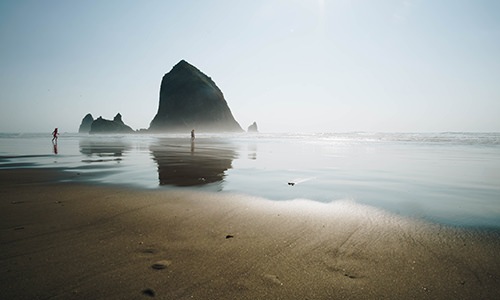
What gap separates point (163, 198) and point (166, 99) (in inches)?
7100

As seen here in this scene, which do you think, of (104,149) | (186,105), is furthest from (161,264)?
(186,105)

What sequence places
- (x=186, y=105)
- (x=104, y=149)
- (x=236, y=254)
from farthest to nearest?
(x=186, y=105)
(x=104, y=149)
(x=236, y=254)

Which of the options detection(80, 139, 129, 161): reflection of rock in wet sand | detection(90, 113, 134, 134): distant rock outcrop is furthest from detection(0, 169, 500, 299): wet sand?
detection(90, 113, 134, 134): distant rock outcrop

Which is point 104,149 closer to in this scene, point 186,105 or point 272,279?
point 272,279

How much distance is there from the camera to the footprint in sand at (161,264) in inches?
118

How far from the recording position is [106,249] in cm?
345

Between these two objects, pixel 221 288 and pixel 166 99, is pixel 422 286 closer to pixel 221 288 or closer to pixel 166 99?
pixel 221 288

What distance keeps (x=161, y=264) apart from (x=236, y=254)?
0.91 metres

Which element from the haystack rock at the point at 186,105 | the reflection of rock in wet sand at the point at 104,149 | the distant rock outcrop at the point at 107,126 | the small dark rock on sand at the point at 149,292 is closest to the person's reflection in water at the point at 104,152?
the reflection of rock in wet sand at the point at 104,149

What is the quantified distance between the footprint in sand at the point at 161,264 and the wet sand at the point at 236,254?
0.04ft

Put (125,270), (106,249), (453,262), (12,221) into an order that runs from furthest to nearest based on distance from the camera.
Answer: (12,221)
(106,249)
(453,262)
(125,270)

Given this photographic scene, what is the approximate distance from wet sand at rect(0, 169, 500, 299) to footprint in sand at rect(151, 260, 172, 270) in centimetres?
1

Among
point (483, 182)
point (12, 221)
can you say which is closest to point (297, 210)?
point (12, 221)

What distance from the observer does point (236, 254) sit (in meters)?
3.36
